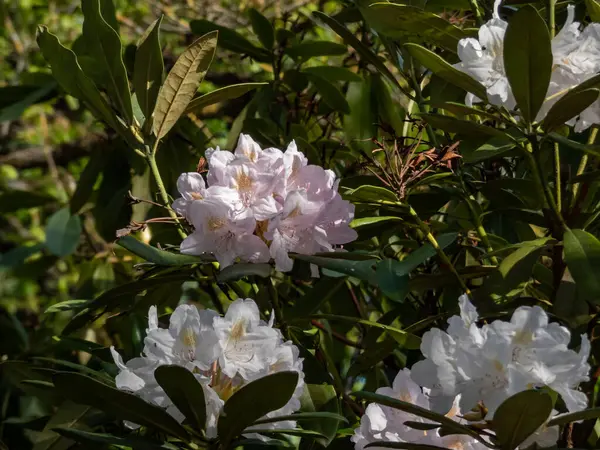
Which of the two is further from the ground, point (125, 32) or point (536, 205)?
point (536, 205)

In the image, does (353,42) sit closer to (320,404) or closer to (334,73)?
(334,73)

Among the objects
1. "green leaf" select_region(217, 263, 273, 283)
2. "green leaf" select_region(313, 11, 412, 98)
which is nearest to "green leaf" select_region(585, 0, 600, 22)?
"green leaf" select_region(313, 11, 412, 98)

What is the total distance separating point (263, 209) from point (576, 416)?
1.28 feet

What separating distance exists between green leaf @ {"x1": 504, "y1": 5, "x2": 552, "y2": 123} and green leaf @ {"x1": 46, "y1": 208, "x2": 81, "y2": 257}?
53.3 inches

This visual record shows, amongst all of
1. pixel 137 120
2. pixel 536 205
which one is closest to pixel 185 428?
pixel 137 120

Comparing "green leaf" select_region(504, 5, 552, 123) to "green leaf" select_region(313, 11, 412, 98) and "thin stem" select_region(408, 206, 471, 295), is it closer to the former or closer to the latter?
"thin stem" select_region(408, 206, 471, 295)

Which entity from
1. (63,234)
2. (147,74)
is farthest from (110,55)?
(63,234)

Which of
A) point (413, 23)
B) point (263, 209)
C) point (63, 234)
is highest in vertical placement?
point (413, 23)

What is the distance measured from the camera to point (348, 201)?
1.04 m

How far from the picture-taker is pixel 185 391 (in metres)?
0.87

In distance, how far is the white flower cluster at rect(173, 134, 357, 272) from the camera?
0.99 m

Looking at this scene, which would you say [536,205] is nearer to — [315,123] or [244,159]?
[244,159]

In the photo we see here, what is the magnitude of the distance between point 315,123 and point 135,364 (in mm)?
795

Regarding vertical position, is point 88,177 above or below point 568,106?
below
